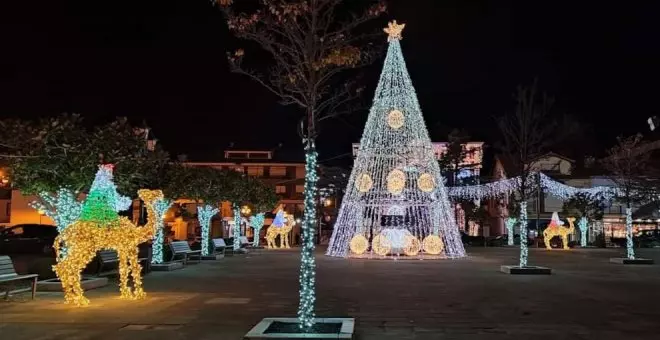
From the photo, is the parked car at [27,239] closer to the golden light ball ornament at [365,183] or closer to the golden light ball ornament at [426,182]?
the golden light ball ornament at [365,183]

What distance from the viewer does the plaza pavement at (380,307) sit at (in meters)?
9.70

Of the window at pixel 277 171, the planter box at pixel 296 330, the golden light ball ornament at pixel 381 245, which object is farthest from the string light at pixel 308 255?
the window at pixel 277 171

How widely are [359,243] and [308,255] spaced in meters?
20.0

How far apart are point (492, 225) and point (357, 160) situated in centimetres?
4467

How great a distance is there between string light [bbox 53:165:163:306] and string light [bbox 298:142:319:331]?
5458 millimetres

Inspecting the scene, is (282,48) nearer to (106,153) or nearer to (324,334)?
(324,334)

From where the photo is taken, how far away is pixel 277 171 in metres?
75.3

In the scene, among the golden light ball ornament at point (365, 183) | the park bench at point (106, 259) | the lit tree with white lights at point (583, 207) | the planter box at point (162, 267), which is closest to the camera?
the park bench at point (106, 259)

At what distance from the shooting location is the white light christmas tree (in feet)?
91.8

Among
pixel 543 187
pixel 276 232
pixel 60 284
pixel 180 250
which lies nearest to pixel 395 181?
pixel 180 250

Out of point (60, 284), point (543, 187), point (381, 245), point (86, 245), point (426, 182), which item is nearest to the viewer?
point (86, 245)

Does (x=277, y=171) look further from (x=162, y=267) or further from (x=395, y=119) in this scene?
(x=162, y=267)

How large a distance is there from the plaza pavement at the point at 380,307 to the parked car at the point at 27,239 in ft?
58.6

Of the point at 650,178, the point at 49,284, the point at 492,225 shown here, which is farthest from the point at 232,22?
the point at 492,225
